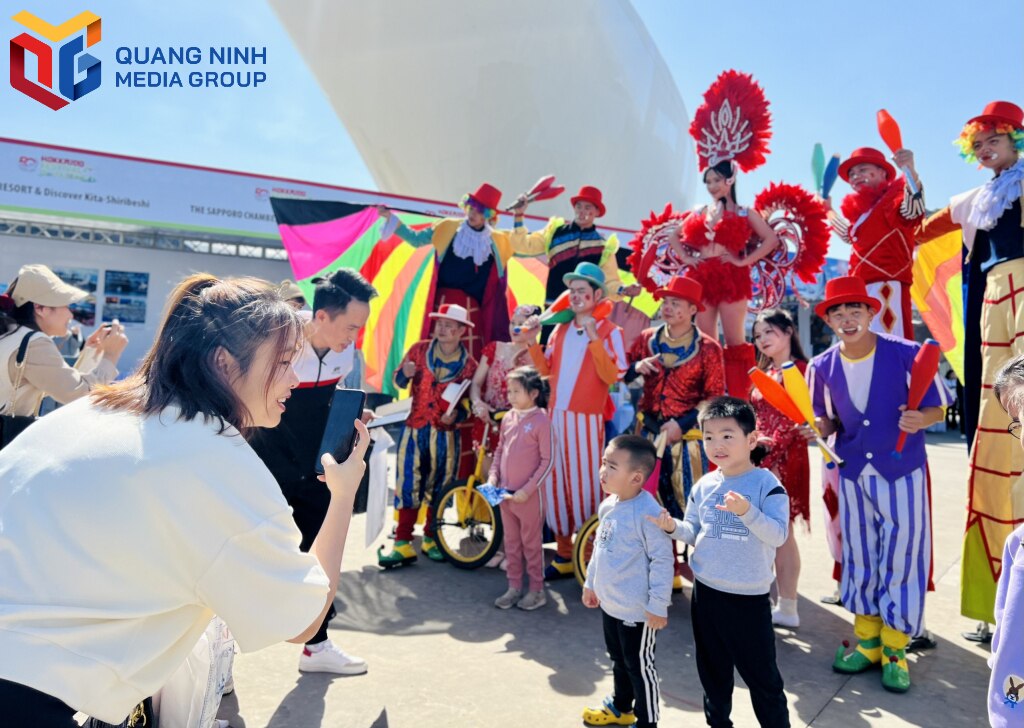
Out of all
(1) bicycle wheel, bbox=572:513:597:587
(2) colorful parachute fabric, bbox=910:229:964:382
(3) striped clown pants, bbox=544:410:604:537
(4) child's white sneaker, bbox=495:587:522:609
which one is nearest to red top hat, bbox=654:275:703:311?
(3) striped clown pants, bbox=544:410:604:537

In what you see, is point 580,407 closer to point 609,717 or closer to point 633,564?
point 633,564

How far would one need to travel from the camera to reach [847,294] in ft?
9.44

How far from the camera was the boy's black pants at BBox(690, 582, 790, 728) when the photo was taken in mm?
2074

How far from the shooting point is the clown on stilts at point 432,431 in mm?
4355

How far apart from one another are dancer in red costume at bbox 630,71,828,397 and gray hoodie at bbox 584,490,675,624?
1.84 meters

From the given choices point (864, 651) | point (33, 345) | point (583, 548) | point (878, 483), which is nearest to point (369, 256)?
point (33, 345)

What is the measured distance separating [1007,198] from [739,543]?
2.18m

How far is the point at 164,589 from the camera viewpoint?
3.45 ft

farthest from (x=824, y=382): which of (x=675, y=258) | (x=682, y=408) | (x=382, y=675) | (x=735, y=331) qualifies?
(x=382, y=675)

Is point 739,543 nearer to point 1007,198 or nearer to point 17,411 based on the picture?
point 1007,198

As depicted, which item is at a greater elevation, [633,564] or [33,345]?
[33,345]

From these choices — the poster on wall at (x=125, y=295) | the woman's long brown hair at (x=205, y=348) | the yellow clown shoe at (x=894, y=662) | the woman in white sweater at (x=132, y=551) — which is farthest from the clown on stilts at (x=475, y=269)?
the poster on wall at (x=125, y=295)

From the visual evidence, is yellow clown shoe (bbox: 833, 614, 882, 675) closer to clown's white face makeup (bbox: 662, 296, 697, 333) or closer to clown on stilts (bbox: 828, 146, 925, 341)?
clown's white face makeup (bbox: 662, 296, 697, 333)

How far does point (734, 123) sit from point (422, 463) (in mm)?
2860
